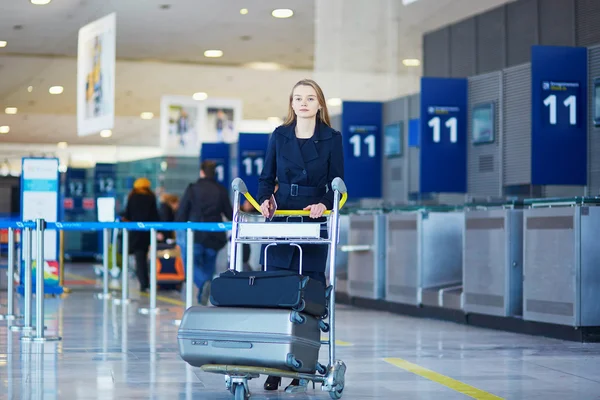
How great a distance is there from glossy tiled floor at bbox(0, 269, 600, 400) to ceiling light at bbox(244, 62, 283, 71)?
14.7 m

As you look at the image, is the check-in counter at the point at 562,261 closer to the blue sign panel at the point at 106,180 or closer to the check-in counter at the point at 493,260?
the check-in counter at the point at 493,260

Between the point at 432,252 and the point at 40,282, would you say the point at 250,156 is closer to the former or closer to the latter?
the point at 432,252

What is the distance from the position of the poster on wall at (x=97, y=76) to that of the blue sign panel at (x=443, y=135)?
408cm

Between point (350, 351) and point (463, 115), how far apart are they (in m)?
5.25

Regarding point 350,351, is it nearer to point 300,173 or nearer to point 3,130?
point 300,173

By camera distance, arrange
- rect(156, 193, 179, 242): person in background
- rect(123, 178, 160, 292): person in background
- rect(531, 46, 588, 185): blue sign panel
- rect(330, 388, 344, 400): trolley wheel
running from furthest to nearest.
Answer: rect(156, 193, 179, 242): person in background < rect(123, 178, 160, 292): person in background < rect(531, 46, 588, 185): blue sign panel < rect(330, 388, 344, 400): trolley wheel

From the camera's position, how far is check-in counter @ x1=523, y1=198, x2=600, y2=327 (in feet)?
27.3

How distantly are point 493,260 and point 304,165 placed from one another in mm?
4693

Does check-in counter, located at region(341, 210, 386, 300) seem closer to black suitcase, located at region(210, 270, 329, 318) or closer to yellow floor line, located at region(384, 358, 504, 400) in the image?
yellow floor line, located at region(384, 358, 504, 400)

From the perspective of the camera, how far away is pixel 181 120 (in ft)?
83.0

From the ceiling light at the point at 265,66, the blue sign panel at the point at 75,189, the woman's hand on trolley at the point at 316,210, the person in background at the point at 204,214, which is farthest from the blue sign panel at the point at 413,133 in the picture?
the blue sign panel at the point at 75,189

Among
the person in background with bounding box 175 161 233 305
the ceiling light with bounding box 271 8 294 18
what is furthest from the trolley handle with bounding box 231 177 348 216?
the ceiling light with bounding box 271 8 294 18

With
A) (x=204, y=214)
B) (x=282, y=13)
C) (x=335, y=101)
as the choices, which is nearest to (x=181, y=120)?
(x=282, y=13)

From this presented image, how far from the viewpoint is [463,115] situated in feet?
39.9
